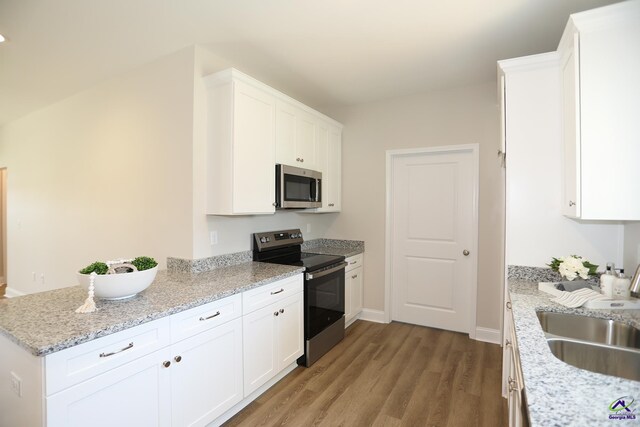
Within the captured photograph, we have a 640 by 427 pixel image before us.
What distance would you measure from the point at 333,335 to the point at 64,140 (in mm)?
3977

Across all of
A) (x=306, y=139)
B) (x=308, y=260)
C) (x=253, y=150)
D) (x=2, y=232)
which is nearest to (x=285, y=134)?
(x=306, y=139)

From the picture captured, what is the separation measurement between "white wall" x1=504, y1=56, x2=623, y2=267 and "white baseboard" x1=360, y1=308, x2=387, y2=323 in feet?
6.46

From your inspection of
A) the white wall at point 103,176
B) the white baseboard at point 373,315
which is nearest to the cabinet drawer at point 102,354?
the white wall at point 103,176

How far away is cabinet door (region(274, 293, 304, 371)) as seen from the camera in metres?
2.49

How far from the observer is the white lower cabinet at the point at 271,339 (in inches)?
86.7

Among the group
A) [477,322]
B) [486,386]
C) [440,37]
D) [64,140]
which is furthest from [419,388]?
[64,140]

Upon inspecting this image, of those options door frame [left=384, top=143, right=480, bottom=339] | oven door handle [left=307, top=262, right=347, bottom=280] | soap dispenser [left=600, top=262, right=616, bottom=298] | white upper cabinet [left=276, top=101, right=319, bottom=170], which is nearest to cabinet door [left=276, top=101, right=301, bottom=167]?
white upper cabinet [left=276, top=101, right=319, bottom=170]

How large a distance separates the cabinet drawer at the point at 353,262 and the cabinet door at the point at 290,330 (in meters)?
0.97

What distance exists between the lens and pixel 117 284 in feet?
5.52

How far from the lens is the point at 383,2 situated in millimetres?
2023

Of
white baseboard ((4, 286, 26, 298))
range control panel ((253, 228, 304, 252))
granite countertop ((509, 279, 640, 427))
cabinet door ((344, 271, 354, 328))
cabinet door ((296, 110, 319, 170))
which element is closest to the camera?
granite countertop ((509, 279, 640, 427))

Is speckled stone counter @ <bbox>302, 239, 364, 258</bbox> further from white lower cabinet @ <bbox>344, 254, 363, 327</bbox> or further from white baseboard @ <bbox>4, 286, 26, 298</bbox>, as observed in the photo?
white baseboard @ <bbox>4, 286, 26, 298</bbox>

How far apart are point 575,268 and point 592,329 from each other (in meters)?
0.42

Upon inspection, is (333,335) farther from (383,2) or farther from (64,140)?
(64,140)
